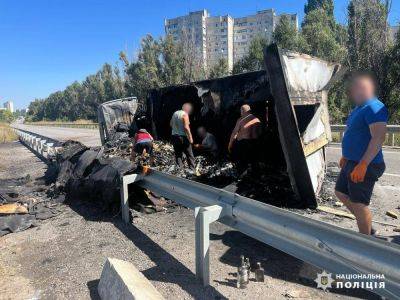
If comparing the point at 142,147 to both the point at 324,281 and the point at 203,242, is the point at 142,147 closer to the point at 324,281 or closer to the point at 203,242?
the point at 203,242

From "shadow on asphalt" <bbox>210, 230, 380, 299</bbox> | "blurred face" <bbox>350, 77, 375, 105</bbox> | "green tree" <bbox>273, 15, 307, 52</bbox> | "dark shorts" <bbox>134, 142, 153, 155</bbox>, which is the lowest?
"shadow on asphalt" <bbox>210, 230, 380, 299</bbox>

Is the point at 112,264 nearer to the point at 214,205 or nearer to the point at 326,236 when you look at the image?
the point at 214,205

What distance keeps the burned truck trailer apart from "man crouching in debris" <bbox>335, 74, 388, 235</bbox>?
3.65ft

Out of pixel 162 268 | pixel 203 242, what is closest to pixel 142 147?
pixel 162 268

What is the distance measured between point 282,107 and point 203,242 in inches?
97.5

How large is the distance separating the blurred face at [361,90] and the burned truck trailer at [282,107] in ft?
3.35

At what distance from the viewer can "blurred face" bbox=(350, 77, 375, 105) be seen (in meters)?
3.59

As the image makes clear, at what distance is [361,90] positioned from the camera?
3.62 m

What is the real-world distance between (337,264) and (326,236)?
184 millimetres

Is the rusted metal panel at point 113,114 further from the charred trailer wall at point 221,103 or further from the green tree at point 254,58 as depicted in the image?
the green tree at point 254,58

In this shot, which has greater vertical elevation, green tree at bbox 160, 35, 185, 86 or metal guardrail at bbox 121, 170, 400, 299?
green tree at bbox 160, 35, 185, 86

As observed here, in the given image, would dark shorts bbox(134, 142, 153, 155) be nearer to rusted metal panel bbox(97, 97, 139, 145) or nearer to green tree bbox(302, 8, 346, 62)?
rusted metal panel bbox(97, 97, 139, 145)

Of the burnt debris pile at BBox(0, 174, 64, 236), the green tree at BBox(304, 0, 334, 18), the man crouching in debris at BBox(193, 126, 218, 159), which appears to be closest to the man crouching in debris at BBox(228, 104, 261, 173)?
the man crouching in debris at BBox(193, 126, 218, 159)

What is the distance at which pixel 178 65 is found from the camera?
33750 mm
